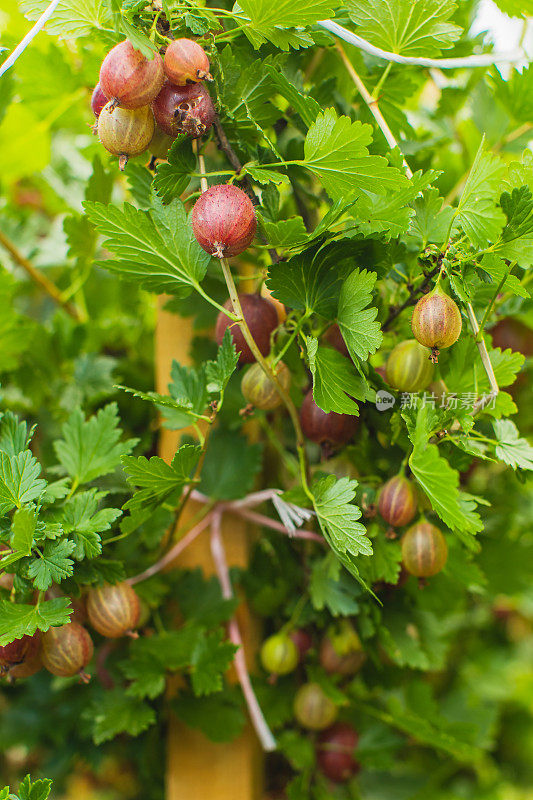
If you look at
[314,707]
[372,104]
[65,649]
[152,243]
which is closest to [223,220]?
[152,243]

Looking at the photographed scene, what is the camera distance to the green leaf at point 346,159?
0.35 meters

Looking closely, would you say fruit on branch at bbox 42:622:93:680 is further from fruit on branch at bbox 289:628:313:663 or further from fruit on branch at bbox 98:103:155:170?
fruit on branch at bbox 98:103:155:170

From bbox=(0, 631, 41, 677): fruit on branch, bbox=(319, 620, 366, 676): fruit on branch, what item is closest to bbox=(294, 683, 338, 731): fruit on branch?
bbox=(319, 620, 366, 676): fruit on branch

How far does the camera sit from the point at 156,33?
1.15ft

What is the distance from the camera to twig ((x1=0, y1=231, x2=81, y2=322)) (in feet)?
2.19

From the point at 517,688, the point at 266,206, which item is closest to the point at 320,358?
the point at 266,206

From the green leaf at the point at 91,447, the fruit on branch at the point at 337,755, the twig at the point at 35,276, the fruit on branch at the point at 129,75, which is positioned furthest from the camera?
the twig at the point at 35,276

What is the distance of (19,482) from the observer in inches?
14.8

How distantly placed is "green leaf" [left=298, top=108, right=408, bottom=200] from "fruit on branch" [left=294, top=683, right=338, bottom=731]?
41 centimetres

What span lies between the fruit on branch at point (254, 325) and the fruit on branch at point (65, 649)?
21cm

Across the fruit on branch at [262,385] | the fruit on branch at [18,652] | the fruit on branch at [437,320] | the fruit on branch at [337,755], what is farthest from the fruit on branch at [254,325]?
the fruit on branch at [337,755]

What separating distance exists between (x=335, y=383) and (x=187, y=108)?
185 millimetres

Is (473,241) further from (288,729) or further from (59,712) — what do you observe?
(59,712)

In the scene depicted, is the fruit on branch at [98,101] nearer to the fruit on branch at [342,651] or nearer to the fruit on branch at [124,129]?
the fruit on branch at [124,129]
